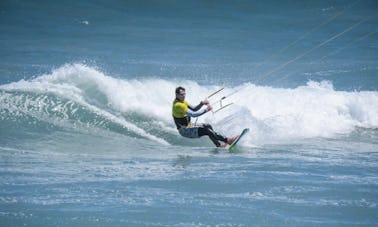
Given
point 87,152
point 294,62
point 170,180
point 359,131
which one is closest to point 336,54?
point 294,62

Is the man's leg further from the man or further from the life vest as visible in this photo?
the life vest

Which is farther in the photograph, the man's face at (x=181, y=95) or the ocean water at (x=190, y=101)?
the man's face at (x=181, y=95)

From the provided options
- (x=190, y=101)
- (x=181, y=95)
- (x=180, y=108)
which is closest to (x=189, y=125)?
(x=180, y=108)

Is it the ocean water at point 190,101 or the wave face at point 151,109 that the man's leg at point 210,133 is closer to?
the ocean water at point 190,101

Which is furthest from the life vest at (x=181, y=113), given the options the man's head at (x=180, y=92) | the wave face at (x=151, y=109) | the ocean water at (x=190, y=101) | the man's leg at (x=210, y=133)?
the wave face at (x=151, y=109)

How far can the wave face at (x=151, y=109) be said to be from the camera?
14.7 m

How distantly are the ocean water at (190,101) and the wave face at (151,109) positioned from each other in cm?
5

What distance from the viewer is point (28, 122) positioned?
14.4m

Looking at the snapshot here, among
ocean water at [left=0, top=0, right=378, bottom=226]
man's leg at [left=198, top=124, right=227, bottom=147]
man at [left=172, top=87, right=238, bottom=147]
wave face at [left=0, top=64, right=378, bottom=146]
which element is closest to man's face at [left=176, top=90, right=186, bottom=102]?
man at [left=172, top=87, right=238, bottom=147]

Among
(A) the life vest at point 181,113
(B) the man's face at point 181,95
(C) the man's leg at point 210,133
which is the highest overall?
(B) the man's face at point 181,95

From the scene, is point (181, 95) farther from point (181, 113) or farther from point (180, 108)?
point (181, 113)

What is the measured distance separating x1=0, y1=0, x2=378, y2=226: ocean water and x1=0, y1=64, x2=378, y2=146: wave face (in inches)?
2.0

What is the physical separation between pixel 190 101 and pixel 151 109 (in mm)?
2832

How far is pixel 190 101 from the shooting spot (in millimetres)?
18953
